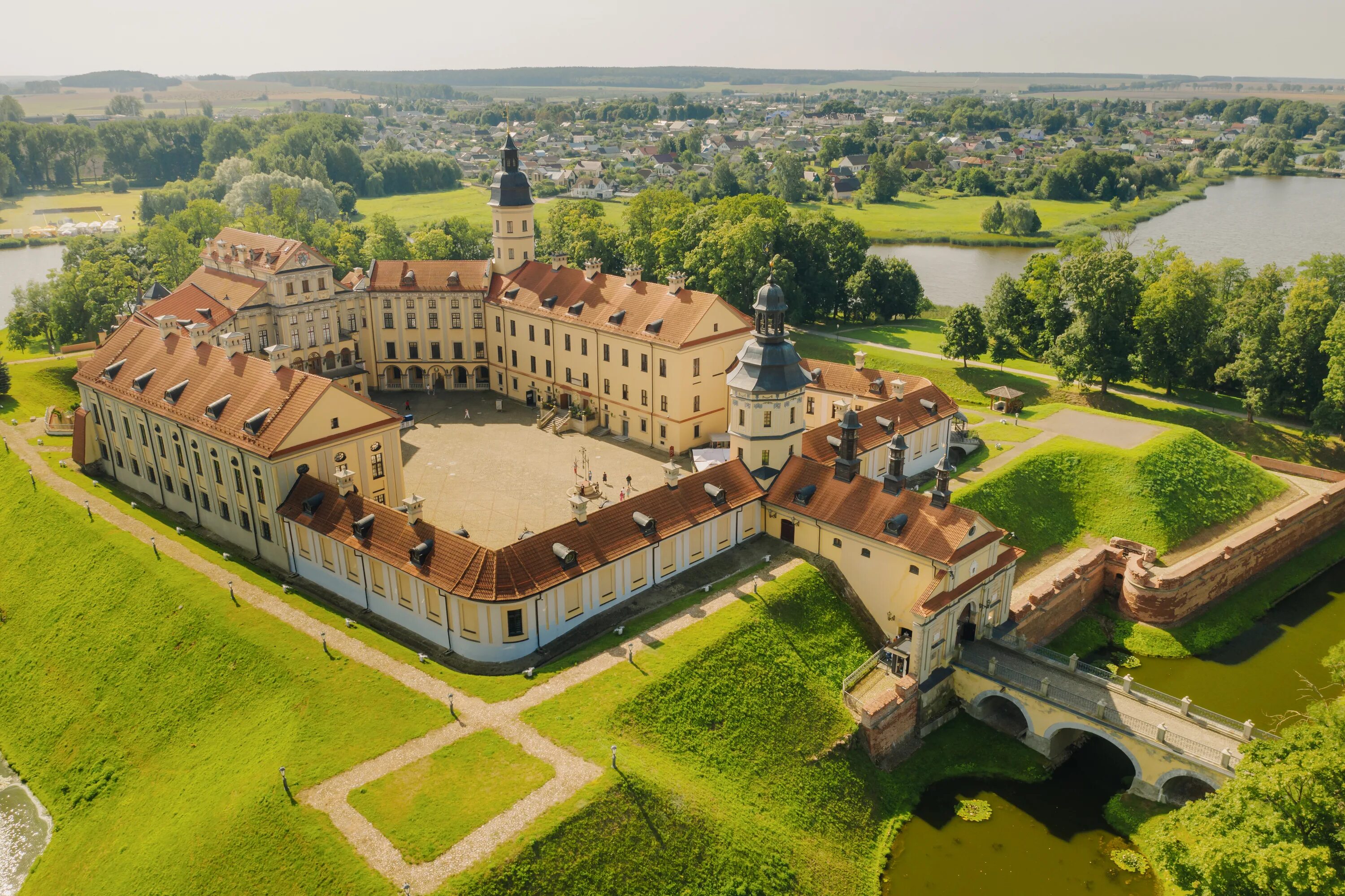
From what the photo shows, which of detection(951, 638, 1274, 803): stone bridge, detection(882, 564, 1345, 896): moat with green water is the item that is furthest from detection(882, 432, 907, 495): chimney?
detection(882, 564, 1345, 896): moat with green water

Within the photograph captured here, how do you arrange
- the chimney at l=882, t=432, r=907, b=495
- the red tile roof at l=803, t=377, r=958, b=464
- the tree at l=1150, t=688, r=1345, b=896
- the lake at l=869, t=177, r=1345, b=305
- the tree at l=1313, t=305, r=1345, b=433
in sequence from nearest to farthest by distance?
1. the tree at l=1150, t=688, r=1345, b=896
2. the chimney at l=882, t=432, r=907, b=495
3. the red tile roof at l=803, t=377, r=958, b=464
4. the tree at l=1313, t=305, r=1345, b=433
5. the lake at l=869, t=177, r=1345, b=305

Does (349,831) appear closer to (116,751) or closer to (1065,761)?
(116,751)

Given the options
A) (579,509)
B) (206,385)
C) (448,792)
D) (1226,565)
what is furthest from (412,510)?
(1226,565)

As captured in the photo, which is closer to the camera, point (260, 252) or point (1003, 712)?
point (1003, 712)

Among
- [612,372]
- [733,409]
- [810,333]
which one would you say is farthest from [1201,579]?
[810,333]

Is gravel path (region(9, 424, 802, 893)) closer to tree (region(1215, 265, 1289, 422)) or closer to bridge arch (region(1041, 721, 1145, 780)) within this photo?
bridge arch (region(1041, 721, 1145, 780))

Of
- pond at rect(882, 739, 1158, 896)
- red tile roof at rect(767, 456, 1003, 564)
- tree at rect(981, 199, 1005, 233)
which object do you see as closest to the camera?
pond at rect(882, 739, 1158, 896)

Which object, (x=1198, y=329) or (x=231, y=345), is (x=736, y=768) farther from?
(x=1198, y=329)
